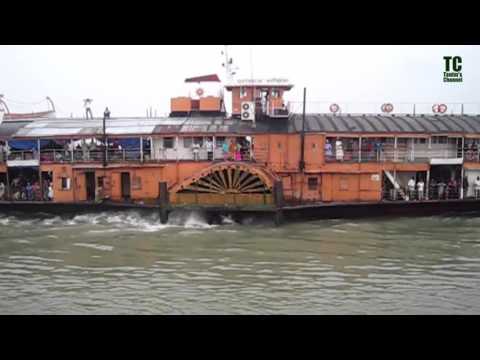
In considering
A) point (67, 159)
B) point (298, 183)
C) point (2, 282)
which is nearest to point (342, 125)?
point (298, 183)

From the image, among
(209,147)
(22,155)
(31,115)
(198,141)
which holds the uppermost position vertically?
(31,115)

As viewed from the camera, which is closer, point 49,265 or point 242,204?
point 49,265

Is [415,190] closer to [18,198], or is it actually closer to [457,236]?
[457,236]

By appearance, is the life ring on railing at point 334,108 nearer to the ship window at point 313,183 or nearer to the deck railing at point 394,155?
the deck railing at point 394,155

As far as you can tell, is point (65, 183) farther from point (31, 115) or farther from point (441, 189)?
point (441, 189)

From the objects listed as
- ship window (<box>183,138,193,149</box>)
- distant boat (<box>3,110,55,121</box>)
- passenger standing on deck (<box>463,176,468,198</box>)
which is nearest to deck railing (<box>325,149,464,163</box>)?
passenger standing on deck (<box>463,176,468,198</box>)

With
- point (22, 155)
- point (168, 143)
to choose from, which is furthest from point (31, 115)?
point (168, 143)

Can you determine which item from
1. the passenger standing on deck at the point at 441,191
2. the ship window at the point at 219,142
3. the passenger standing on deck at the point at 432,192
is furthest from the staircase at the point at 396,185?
the ship window at the point at 219,142

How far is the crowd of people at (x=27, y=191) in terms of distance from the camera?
2377 centimetres

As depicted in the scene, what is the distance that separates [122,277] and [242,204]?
8.57 metres

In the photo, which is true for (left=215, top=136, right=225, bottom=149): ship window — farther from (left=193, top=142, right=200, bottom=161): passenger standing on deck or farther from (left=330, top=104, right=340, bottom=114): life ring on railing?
(left=330, top=104, right=340, bottom=114): life ring on railing

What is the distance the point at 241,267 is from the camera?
13.4 metres

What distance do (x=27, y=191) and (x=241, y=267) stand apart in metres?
15.4

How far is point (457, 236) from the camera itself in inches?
683
